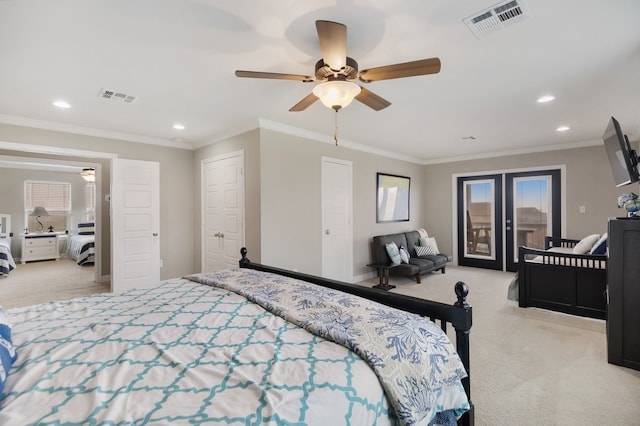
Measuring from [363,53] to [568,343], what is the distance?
323cm

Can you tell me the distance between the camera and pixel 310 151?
179 inches

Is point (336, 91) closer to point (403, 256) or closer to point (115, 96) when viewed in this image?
point (115, 96)

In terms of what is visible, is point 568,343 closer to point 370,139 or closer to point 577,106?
point 577,106

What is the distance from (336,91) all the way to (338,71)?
0.13m

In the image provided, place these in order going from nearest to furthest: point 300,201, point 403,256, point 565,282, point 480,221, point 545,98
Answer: point 545,98 → point 565,282 → point 300,201 → point 403,256 → point 480,221

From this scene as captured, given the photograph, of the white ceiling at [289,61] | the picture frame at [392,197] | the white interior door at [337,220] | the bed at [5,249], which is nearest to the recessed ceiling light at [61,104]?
the white ceiling at [289,61]

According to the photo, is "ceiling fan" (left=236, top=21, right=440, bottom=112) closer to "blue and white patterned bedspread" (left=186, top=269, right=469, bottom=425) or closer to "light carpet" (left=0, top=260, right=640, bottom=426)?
"blue and white patterned bedspread" (left=186, top=269, right=469, bottom=425)

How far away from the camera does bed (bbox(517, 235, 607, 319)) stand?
334 centimetres

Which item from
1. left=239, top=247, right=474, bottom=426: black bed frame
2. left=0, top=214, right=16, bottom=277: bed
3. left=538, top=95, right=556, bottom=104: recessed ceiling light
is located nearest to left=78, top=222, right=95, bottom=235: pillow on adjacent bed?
left=0, top=214, right=16, bottom=277: bed

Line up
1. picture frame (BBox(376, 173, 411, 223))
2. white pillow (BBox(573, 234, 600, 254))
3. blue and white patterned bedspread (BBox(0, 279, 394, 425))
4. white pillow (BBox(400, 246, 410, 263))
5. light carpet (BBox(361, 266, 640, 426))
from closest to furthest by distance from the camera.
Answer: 1. blue and white patterned bedspread (BBox(0, 279, 394, 425))
2. light carpet (BBox(361, 266, 640, 426))
3. white pillow (BBox(573, 234, 600, 254))
4. white pillow (BBox(400, 246, 410, 263))
5. picture frame (BBox(376, 173, 411, 223))

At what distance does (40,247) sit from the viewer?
7.62 metres

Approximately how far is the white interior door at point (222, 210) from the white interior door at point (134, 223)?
71 centimetres

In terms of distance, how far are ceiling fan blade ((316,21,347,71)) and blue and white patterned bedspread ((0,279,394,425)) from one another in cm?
155

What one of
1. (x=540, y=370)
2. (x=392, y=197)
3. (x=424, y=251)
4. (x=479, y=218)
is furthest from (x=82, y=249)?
(x=479, y=218)
